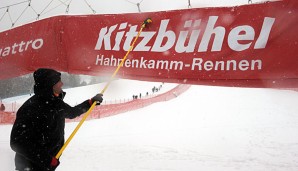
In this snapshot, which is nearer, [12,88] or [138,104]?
[138,104]

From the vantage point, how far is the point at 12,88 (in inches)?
2918

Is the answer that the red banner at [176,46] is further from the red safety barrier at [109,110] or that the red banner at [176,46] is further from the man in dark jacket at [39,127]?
the red safety barrier at [109,110]

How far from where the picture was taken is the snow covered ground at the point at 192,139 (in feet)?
22.1

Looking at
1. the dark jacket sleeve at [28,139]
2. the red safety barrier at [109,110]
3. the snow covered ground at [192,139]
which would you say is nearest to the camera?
the dark jacket sleeve at [28,139]

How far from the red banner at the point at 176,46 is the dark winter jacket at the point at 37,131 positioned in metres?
2.36

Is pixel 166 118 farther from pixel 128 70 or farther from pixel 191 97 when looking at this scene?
pixel 128 70

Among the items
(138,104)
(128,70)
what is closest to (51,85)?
(128,70)

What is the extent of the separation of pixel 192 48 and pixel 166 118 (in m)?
9.92

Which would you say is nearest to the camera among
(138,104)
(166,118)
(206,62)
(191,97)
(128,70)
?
(206,62)

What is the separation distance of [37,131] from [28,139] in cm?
10

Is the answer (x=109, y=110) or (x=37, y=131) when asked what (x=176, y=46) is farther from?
(x=109, y=110)

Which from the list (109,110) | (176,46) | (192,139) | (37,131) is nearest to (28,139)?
(37,131)

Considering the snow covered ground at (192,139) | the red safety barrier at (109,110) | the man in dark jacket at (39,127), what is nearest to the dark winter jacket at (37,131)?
the man in dark jacket at (39,127)

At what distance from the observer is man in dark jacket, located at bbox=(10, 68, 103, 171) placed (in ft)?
7.75
